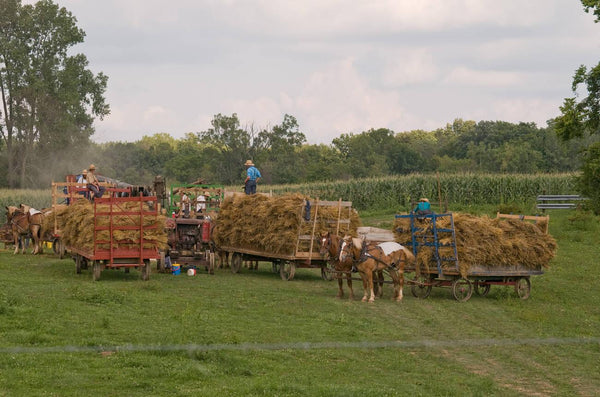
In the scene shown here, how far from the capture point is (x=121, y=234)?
21.5 metres

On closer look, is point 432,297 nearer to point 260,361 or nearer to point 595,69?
point 595,69

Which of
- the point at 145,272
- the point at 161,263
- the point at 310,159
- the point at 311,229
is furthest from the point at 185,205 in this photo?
the point at 310,159

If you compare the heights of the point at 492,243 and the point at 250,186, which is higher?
the point at 250,186

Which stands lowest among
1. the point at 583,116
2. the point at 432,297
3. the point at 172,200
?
the point at 432,297

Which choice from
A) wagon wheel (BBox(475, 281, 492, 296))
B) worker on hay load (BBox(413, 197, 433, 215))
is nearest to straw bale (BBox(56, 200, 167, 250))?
worker on hay load (BBox(413, 197, 433, 215))

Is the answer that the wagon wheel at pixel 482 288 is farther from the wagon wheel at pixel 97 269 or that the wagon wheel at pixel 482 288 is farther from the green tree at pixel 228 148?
the green tree at pixel 228 148

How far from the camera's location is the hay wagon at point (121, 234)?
21.3 meters

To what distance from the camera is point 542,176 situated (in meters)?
51.4

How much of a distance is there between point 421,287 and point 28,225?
→ 1532 centimetres

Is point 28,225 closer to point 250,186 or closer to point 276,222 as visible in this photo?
point 250,186

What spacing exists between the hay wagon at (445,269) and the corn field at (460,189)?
2795 centimetres

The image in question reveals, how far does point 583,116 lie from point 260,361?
49.6 ft

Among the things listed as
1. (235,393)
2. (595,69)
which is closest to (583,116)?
(595,69)

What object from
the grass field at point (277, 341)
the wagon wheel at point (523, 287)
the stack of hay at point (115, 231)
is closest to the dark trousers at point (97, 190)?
the stack of hay at point (115, 231)
